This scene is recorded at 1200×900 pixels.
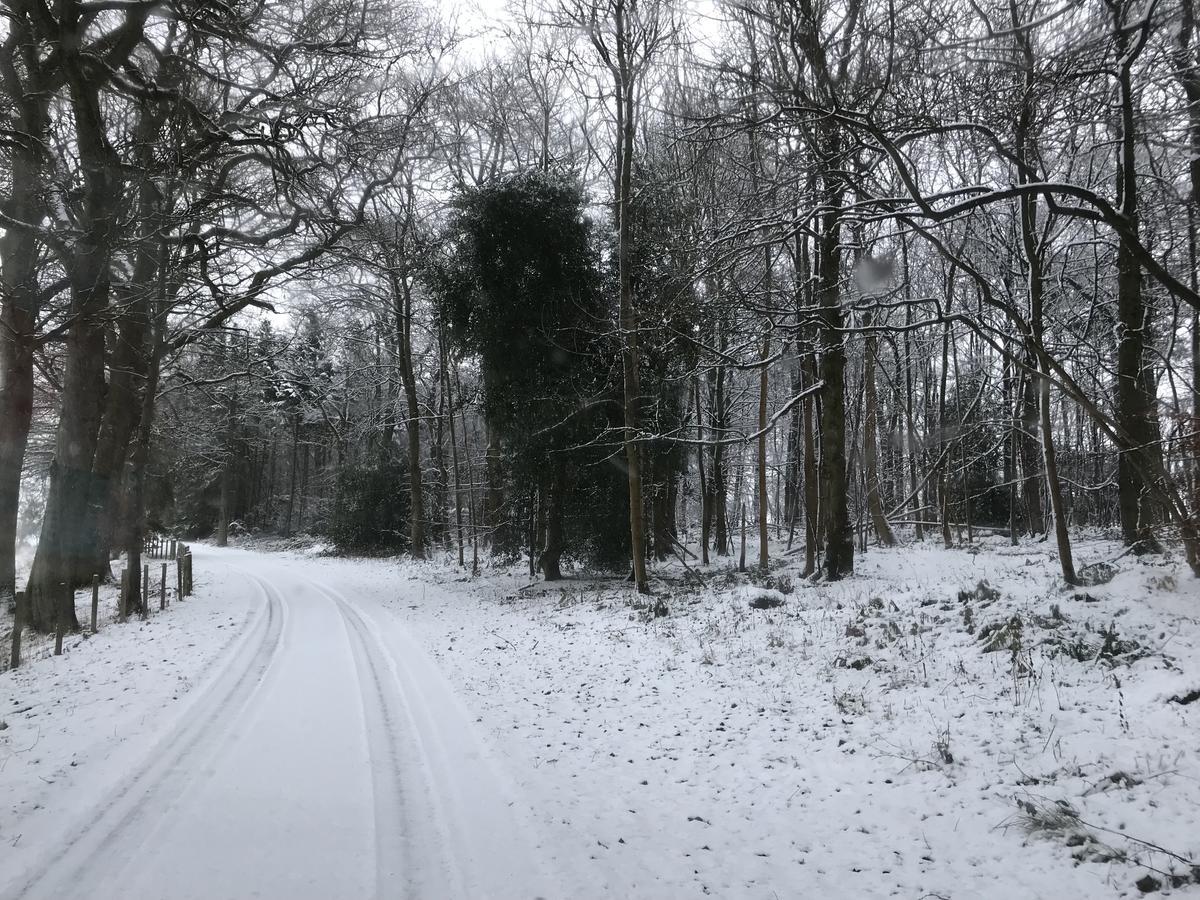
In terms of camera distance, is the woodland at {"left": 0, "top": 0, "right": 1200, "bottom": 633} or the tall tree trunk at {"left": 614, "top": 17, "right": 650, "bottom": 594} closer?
the woodland at {"left": 0, "top": 0, "right": 1200, "bottom": 633}

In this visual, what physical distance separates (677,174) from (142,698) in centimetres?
1089

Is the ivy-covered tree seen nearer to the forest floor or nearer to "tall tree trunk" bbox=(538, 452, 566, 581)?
"tall tree trunk" bbox=(538, 452, 566, 581)

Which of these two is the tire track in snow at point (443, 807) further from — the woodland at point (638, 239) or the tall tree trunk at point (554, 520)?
the tall tree trunk at point (554, 520)

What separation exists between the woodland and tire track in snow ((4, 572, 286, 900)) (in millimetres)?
4639

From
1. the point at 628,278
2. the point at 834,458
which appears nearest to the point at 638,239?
the point at 628,278

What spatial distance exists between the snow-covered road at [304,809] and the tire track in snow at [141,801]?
0.01 meters

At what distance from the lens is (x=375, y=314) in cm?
2538

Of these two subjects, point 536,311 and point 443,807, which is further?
point 536,311

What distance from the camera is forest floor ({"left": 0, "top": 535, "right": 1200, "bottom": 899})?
3609 mm

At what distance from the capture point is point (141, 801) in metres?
4.34

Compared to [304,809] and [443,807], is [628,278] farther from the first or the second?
[304,809]

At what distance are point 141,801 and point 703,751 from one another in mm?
4011

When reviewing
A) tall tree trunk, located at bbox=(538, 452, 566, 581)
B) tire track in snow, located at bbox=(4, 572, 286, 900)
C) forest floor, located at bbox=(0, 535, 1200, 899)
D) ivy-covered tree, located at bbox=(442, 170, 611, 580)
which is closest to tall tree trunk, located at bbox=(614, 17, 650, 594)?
ivy-covered tree, located at bbox=(442, 170, 611, 580)

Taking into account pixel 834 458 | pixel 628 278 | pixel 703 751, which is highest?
pixel 628 278
